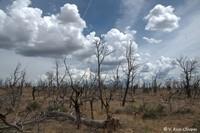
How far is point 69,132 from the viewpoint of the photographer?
57.1 feet

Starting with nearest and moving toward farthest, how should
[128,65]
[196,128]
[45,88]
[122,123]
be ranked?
[196,128] < [122,123] < [128,65] < [45,88]

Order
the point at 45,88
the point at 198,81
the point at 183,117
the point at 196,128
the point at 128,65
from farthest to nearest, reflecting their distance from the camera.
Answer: the point at 45,88
the point at 198,81
the point at 128,65
the point at 183,117
the point at 196,128

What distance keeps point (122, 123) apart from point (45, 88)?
2166 inches

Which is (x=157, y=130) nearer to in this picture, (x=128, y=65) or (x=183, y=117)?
(x=183, y=117)

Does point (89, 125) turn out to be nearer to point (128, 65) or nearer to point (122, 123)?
point (122, 123)

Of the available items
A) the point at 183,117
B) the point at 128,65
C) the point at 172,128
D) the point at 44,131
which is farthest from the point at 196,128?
the point at 128,65

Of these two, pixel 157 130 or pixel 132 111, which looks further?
pixel 132 111

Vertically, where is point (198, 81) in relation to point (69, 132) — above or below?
above

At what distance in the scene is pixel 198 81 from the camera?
178ft

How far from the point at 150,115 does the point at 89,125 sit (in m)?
7.36

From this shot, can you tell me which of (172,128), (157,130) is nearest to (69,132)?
(157,130)

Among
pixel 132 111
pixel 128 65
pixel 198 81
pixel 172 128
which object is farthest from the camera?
pixel 198 81

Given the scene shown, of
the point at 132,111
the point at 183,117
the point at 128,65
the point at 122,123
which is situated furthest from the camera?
the point at 128,65

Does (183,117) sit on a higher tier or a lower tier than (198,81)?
lower
